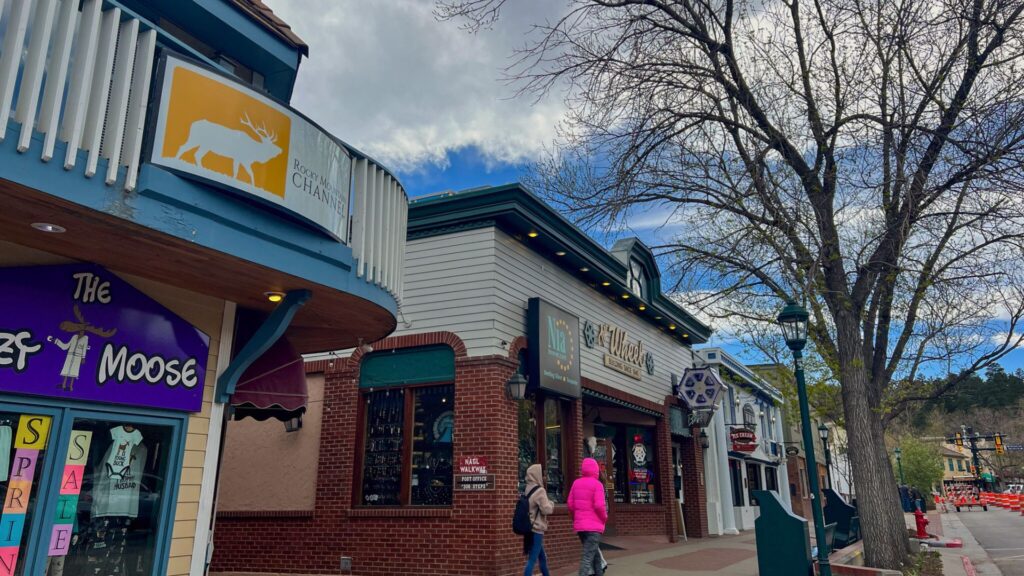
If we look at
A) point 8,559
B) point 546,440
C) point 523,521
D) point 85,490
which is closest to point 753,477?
point 546,440

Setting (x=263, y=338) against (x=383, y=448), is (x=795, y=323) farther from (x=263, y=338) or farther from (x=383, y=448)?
(x=263, y=338)

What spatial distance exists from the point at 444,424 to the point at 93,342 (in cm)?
693

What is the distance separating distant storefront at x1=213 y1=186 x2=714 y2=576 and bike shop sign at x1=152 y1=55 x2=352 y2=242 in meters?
5.81

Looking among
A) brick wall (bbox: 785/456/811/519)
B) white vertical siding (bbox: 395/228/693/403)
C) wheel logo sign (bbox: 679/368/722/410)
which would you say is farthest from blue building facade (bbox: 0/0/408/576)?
brick wall (bbox: 785/456/811/519)

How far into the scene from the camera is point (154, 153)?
503 centimetres

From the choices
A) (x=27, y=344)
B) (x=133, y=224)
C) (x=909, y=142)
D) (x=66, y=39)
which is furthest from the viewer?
(x=909, y=142)

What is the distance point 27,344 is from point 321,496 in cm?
785

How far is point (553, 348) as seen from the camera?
13289 mm

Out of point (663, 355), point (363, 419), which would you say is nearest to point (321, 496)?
point (363, 419)

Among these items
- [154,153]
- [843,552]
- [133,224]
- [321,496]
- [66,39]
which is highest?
[66,39]

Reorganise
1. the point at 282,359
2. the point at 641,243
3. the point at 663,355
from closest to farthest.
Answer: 1. the point at 282,359
2. the point at 641,243
3. the point at 663,355

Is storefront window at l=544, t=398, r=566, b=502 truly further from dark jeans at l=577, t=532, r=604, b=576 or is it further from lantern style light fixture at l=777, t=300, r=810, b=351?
lantern style light fixture at l=777, t=300, r=810, b=351

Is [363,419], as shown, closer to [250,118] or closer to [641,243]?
[250,118]

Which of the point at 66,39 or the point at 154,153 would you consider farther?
the point at 154,153
